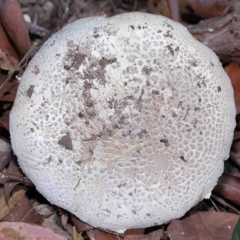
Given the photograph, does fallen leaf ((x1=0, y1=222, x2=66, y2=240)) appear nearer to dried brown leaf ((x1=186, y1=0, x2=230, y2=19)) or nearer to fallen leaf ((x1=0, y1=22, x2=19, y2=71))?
fallen leaf ((x1=0, y1=22, x2=19, y2=71))

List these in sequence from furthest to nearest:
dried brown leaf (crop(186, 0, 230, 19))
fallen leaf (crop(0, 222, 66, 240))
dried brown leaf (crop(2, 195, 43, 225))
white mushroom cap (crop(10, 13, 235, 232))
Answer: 1. dried brown leaf (crop(186, 0, 230, 19))
2. dried brown leaf (crop(2, 195, 43, 225))
3. fallen leaf (crop(0, 222, 66, 240))
4. white mushroom cap (crop(10, 13, 235, 232))

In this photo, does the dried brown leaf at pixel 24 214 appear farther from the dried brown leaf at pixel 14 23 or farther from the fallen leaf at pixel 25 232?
the dried brown leaf at pixel 14 23

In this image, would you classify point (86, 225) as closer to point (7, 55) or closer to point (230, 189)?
point (230, 189)

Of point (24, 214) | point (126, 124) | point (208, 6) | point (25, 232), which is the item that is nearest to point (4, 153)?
point (24, 214)

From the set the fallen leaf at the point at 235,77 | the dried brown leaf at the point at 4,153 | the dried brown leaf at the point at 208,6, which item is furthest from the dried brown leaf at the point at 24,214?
the dried brown leaf at the point at 208,6

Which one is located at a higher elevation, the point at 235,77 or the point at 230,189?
the point at 235,77

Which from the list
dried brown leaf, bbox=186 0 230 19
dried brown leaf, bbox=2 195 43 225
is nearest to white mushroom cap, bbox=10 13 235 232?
dried brown leaf, bbox=2 195 43 225
